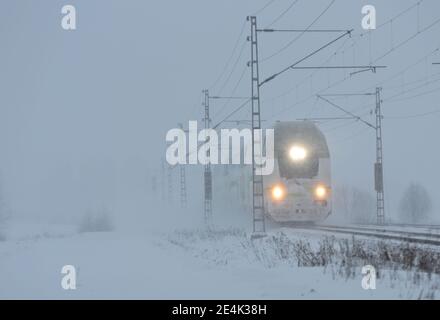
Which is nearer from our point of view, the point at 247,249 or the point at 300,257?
the point at 300,257

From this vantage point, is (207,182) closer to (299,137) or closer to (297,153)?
(299,137)

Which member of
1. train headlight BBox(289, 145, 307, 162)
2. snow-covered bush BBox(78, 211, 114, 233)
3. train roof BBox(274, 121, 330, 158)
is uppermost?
train roof BBox(274, 121, 330, 158)

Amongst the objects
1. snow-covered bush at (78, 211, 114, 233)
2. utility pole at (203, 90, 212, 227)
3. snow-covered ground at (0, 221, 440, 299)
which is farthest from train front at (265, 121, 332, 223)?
snow-covered bush at (78, 211, 114, 233)

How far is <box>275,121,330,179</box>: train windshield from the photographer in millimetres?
28109

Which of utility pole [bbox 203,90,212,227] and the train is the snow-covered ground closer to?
the train

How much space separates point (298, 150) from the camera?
28.4m

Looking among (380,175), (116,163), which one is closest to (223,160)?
(380,175)

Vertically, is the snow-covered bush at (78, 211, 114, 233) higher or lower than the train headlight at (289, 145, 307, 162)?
lower

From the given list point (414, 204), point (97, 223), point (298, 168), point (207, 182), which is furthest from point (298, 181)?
point (414, 204)

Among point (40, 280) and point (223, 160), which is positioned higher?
point (223, 160)

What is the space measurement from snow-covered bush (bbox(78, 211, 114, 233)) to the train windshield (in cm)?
3362

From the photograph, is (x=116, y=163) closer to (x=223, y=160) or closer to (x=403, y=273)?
(x=223, y=160)

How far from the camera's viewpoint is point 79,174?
452 feet
